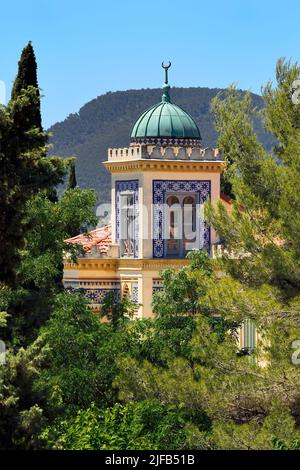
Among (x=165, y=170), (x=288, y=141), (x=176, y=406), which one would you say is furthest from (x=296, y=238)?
(x=165, y=170)

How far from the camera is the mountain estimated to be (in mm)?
94625

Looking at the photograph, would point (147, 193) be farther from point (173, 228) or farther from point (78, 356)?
point (78, 356)

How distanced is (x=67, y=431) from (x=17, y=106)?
5721mm

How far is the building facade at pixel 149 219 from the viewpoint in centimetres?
3575

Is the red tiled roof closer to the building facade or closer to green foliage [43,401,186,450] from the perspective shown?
the building facade

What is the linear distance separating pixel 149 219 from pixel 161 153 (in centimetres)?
142

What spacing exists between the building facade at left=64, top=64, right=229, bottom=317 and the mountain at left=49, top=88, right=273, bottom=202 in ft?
183

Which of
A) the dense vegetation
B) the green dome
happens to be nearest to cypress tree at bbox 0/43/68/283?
the dense vegetation

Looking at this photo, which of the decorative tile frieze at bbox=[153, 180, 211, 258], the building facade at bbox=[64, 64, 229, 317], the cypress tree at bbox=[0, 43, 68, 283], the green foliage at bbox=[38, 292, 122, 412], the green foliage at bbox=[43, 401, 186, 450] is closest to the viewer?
the cypress tree at bbox=[0, 43, 68, 283]

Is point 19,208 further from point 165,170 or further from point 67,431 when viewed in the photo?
point 165,170

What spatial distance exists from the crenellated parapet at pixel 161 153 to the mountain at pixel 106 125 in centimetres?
5562

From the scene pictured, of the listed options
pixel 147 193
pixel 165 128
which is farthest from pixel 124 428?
pixel 165 128

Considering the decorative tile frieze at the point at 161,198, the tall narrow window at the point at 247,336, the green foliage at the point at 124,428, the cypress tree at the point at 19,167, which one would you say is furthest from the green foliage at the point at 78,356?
the decorative tile frieze at the point at 161,198

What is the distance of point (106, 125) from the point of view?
3989 inches
